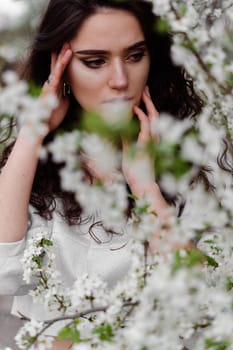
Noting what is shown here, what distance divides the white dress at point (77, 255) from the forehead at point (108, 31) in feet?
2.13

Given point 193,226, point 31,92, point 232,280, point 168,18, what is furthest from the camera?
point 232,280

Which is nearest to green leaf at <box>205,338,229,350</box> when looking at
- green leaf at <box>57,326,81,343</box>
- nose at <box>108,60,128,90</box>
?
green leaf at <box>57,326,81,343</box>

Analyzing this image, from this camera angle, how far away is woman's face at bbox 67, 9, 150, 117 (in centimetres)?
219

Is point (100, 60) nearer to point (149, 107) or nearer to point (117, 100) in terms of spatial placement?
point (117, 100)

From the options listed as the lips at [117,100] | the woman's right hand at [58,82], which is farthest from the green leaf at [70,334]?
the woman's right hand at [58,82]

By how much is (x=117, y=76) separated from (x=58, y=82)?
0.90 feet

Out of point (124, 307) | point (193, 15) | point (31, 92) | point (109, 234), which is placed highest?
point (31, 92)

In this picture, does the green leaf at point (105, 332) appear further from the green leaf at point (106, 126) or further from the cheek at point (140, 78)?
the cheek at point (140, 78)

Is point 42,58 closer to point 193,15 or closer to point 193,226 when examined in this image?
point 193,15

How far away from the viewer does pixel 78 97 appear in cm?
236

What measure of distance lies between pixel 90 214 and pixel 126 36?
689mm

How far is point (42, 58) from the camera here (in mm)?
2562

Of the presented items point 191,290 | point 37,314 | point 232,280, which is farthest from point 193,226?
point 37,314

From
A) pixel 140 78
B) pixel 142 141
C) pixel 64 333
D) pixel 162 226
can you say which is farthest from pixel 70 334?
pixel 140 78
